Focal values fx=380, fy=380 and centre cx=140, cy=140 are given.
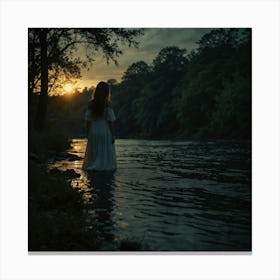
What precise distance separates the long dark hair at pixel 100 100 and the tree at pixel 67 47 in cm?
49

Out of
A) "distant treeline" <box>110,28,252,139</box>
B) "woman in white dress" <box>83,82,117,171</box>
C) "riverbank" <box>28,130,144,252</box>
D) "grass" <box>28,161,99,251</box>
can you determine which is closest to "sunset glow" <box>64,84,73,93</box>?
"woman in white dress" <box>83,82,117,171</box>

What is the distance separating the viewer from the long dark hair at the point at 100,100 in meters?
7.46

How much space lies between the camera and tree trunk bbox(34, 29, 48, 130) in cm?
798

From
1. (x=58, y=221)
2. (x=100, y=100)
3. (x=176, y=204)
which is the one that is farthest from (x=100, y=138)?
(x=58, y=221)

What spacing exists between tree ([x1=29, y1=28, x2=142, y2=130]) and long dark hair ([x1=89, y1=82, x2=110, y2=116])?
1.61 ft

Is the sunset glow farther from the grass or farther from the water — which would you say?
the grass

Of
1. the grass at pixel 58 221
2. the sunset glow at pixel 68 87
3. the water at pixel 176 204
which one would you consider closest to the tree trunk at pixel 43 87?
the sunset glow at pixel 68 87
